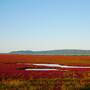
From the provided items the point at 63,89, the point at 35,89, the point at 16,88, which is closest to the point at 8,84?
the point at 16,88

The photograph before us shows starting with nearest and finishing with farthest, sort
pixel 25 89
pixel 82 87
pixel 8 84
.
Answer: pixel 25 89 → pixel 82 87 → pixel 8 84

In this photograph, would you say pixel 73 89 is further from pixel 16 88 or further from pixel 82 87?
pixel 16 88

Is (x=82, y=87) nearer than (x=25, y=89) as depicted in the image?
No

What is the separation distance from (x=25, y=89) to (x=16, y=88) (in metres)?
0.90

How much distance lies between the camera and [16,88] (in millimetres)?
14805

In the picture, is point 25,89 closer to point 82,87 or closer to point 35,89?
point 35,89

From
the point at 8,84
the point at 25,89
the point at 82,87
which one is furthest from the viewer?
the point at 8,84

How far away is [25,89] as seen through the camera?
14.2 m

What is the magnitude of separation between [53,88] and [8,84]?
351cm

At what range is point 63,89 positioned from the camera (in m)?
14.2

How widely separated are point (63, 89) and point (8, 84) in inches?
168

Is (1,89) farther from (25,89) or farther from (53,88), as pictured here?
(53,88)

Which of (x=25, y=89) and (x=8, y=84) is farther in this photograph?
(x=8, y=84)

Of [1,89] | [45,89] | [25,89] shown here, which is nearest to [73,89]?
[45,89]
